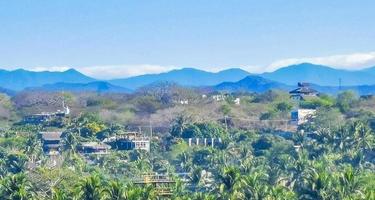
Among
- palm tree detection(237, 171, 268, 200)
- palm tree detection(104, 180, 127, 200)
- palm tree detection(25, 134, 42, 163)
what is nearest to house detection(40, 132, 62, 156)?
palm tree detection(25, 134, 42, 163)

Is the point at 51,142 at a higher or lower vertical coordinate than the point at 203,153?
lower

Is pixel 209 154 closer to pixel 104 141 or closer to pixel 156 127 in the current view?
pixel 104 141

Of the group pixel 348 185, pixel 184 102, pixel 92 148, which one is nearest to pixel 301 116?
pixel 184 102

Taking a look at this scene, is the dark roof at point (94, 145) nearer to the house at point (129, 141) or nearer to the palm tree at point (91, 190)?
the house at point (129, 141)

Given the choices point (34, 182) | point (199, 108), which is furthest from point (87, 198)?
point (199, 108)

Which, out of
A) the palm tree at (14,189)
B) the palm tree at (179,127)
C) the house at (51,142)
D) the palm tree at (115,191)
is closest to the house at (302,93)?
the palm tree at (179,127)

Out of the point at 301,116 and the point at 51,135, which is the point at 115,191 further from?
the point at 301,116

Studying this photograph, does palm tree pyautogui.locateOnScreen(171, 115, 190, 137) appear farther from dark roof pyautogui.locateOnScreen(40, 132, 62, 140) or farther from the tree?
the tree
